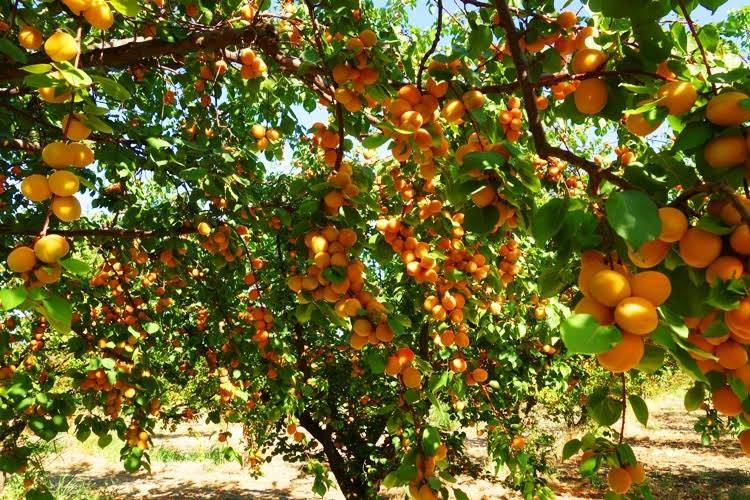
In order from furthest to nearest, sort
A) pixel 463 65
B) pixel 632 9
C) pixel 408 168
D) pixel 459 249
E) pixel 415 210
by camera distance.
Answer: pixel 408 168 → pixel 459 249 → pixel 415 210 → pixel 463 65 → pixel 632 9

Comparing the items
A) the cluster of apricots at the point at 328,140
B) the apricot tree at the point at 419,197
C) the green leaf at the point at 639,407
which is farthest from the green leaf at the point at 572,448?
the cluster of apricots at the point at 328,140

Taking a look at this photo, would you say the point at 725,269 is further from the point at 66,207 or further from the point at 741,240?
the point at 66,207

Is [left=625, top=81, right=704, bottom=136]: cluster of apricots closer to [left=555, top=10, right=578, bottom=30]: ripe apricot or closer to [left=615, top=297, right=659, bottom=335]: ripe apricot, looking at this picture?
[left=615, top=297, right=659, bottom=335]: ripe apricot

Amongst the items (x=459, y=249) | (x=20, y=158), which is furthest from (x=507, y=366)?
(x=20, y=158)

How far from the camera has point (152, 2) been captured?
2.87 m

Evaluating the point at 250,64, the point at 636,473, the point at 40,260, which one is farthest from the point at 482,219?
the point at 250,64

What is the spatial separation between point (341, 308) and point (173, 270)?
6.08 feet

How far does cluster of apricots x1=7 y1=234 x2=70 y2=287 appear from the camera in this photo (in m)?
1.12

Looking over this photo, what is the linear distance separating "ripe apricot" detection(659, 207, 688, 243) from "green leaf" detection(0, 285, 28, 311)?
1324 mm

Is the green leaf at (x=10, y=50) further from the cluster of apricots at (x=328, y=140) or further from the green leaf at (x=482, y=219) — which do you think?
the green leaf at (x=482, y=219)

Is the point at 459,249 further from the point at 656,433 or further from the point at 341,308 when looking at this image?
the point at 656,433

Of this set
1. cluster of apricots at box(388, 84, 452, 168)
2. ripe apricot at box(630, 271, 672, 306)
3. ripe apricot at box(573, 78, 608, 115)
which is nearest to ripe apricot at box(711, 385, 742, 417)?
ripe apricot at box(630, 271, 672, 306)

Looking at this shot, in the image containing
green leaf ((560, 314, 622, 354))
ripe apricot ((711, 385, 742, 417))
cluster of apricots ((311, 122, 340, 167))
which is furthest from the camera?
cluster of apricots ((311, 122, 340, 167))

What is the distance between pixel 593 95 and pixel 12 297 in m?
1.53
